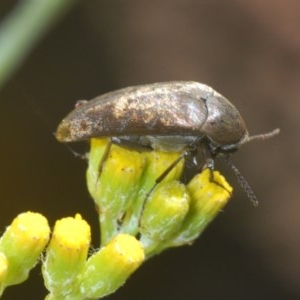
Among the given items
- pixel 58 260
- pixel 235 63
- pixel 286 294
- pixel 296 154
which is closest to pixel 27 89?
pixel 235 63

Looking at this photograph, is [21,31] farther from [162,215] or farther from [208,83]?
[208,83]

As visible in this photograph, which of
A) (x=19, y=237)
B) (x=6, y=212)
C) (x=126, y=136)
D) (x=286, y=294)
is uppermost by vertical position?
(x=126, y=136)

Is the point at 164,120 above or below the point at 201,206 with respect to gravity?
above

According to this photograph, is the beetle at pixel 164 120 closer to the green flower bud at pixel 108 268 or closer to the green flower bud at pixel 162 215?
the green flower bud at pixel 162 215

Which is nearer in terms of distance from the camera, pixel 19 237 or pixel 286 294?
pixel 19 237

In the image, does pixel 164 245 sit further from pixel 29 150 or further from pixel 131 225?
pixel 29 150

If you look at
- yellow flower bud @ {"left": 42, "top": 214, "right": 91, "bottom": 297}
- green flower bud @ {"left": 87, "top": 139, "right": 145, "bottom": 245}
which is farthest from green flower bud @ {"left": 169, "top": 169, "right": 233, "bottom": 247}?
Answer: yellow flower bud @ {"left": 42, "top": 214, "right": 91, "bottom": 297}

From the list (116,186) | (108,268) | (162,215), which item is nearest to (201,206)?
(162,215)
